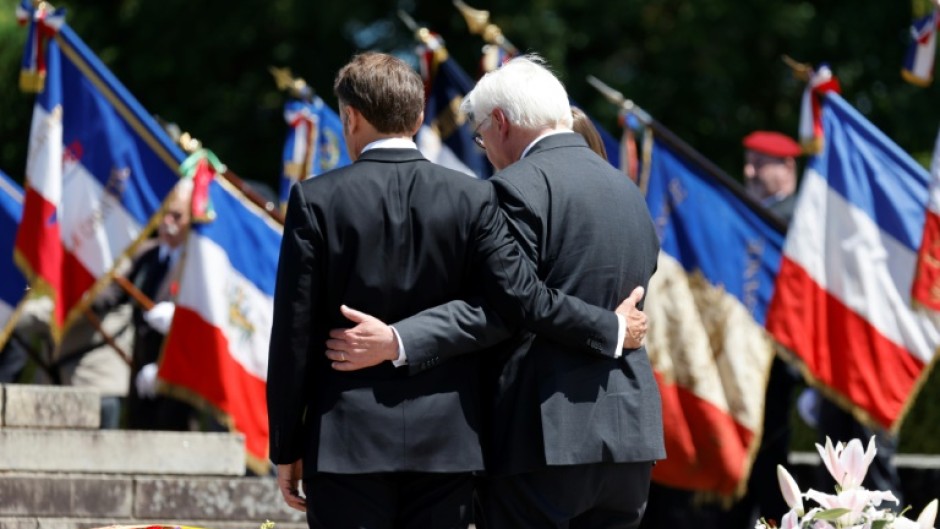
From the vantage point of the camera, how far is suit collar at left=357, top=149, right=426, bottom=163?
14.4 ft

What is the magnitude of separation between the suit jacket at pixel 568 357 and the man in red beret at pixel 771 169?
456 cm

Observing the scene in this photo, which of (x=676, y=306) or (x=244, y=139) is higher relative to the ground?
(x=676, y=306)

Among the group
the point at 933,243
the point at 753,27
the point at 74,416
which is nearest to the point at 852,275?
→ the point at 933,243

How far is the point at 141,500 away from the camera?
7.13 meters

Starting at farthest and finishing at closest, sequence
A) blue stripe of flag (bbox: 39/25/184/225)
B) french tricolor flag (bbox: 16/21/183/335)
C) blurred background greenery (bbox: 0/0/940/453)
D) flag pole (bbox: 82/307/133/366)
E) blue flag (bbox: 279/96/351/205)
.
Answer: blurred background greenery (bbox: 0/0/940/453), blue flag (bbox: 279/96/351/205), flag pole (bbox: 82/307/133/366), blue stripe of flag (bbox: 39/25/184/225), french tricolor flag (bbox: 16/21/183/335)

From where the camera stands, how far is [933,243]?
8.03 metres

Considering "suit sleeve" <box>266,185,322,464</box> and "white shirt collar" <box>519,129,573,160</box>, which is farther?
"white shirt collar" <box>519,129,573,160</box>

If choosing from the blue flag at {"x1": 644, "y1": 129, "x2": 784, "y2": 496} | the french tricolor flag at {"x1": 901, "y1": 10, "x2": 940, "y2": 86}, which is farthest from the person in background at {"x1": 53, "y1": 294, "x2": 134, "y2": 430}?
the french tricolor flag at {"x1": 901, "y1": 10, "x2": 940, "y2": 86}

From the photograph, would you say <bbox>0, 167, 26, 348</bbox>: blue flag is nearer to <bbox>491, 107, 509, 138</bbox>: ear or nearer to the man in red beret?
the man in red beret

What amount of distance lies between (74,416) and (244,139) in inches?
372

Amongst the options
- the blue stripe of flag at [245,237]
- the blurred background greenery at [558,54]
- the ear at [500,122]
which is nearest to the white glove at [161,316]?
the blue stripe of flag at [245,237]

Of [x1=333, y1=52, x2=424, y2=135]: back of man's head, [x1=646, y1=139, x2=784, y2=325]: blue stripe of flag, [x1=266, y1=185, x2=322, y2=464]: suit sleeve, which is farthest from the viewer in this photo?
[x1=646, y1=139, x2=784, y2=325]: blue stripe of flag

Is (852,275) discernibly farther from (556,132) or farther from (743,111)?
(743,111)

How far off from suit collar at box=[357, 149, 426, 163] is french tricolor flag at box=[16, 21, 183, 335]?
183 inches
